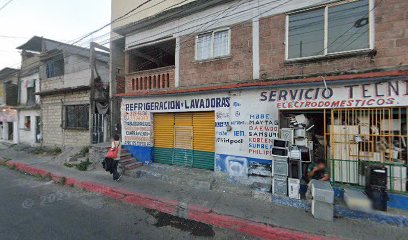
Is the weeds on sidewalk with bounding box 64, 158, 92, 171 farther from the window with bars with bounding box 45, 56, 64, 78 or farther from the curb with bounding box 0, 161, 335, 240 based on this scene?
the window with bars with bounding box 45, 56, 64, 78

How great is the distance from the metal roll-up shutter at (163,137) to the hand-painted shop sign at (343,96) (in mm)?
3831

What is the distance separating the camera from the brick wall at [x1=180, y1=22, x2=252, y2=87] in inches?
257

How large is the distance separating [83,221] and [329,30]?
7792mm

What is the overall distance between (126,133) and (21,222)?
15.5 feet

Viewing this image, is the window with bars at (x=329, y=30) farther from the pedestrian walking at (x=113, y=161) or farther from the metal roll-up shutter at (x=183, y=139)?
the pedestrian walking at (x=113, y=161)

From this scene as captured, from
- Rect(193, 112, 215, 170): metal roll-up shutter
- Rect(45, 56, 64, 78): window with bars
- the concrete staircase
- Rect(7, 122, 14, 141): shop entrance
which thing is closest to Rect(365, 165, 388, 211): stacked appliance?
Rect(193, 112, 215, 170): metal roll-up shutter

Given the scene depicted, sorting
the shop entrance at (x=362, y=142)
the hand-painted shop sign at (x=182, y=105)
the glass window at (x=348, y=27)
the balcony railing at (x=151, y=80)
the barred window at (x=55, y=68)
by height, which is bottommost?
the shop entrance at (x=362, y=142)

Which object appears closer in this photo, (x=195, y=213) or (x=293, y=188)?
(x=195, y=213)

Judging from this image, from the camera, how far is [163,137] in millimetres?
8281

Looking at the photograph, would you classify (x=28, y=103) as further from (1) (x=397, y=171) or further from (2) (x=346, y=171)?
(1) (x=397, y=171)

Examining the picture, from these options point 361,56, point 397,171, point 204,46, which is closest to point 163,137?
point 204,46

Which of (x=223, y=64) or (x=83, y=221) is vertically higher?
(x=223, y=64)

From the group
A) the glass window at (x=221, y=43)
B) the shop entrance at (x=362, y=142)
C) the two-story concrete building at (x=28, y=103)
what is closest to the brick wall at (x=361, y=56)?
the shop entrance at (x=362, y=142)

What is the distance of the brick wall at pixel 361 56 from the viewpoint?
15.5ft
